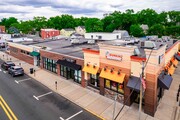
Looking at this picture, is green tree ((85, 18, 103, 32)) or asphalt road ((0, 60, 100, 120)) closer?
asphalt road ((0, 60, 100, 120))

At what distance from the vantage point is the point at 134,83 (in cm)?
1709

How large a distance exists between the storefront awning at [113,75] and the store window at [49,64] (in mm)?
13145

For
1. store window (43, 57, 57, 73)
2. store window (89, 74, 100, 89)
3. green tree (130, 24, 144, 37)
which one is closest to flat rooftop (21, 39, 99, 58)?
store window (43, 57, 57, 73)

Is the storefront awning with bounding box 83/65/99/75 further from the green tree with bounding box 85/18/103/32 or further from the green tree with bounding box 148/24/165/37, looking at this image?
the green tree with bounding box 85/18/103/32

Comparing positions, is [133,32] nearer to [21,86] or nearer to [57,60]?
[57,60]

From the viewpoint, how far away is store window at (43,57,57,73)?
3038 cm

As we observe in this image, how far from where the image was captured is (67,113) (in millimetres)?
17234

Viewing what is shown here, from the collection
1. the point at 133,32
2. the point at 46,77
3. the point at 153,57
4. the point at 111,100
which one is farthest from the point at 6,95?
the point at 133,32

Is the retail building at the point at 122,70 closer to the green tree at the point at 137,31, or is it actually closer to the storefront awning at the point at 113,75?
the storefront awning at the point at 113,75

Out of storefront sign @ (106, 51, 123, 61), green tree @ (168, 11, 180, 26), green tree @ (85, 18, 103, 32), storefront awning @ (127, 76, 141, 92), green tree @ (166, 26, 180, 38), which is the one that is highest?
green tree @ (168, 11, 180, 26)

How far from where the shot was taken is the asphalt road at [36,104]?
54.7 feet

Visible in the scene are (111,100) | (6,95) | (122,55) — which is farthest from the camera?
(6,95)

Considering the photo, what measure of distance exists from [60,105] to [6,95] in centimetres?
881

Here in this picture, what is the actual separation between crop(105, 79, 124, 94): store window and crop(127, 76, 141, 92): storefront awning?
189 centimetres
